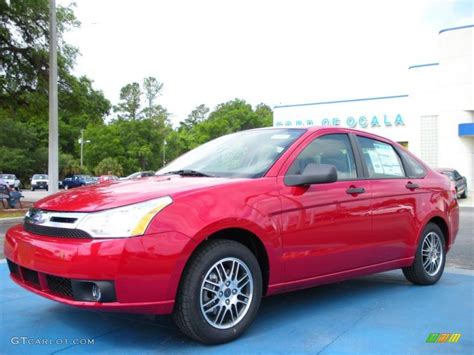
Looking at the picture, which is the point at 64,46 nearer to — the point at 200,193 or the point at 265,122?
the point at 200,193

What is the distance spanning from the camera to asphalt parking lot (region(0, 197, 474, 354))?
368cm

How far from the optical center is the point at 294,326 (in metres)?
4.17

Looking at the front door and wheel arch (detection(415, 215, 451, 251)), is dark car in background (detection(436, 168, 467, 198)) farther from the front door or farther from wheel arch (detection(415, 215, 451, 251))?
the front door

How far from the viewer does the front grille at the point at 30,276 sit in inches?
147

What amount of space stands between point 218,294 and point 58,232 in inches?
46.1

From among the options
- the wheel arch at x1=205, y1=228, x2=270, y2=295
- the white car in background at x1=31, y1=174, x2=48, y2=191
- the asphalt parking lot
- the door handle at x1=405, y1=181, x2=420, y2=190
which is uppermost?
the door handle at x1=405, y1=181, x2=420, y2=190

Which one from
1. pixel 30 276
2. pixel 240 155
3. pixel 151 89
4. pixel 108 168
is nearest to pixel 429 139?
pixel 240 155

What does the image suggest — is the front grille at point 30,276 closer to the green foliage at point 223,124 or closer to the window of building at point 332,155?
the window of building at point 332,155

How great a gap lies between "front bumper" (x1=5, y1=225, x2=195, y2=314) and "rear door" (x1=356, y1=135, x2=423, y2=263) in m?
2.14

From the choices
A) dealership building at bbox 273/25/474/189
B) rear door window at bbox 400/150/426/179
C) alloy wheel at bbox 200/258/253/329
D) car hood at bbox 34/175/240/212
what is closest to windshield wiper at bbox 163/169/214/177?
car hood at bbox 34/175/240/212

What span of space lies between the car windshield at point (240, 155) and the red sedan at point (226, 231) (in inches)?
0.6

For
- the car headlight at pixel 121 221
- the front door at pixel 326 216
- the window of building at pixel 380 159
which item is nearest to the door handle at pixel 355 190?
the front door at pixel 326 216

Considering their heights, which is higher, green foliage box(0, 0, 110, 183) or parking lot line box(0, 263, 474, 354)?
green foliage box(0, 0, 110, 183)

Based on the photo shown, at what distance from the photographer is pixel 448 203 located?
19.6 ft
